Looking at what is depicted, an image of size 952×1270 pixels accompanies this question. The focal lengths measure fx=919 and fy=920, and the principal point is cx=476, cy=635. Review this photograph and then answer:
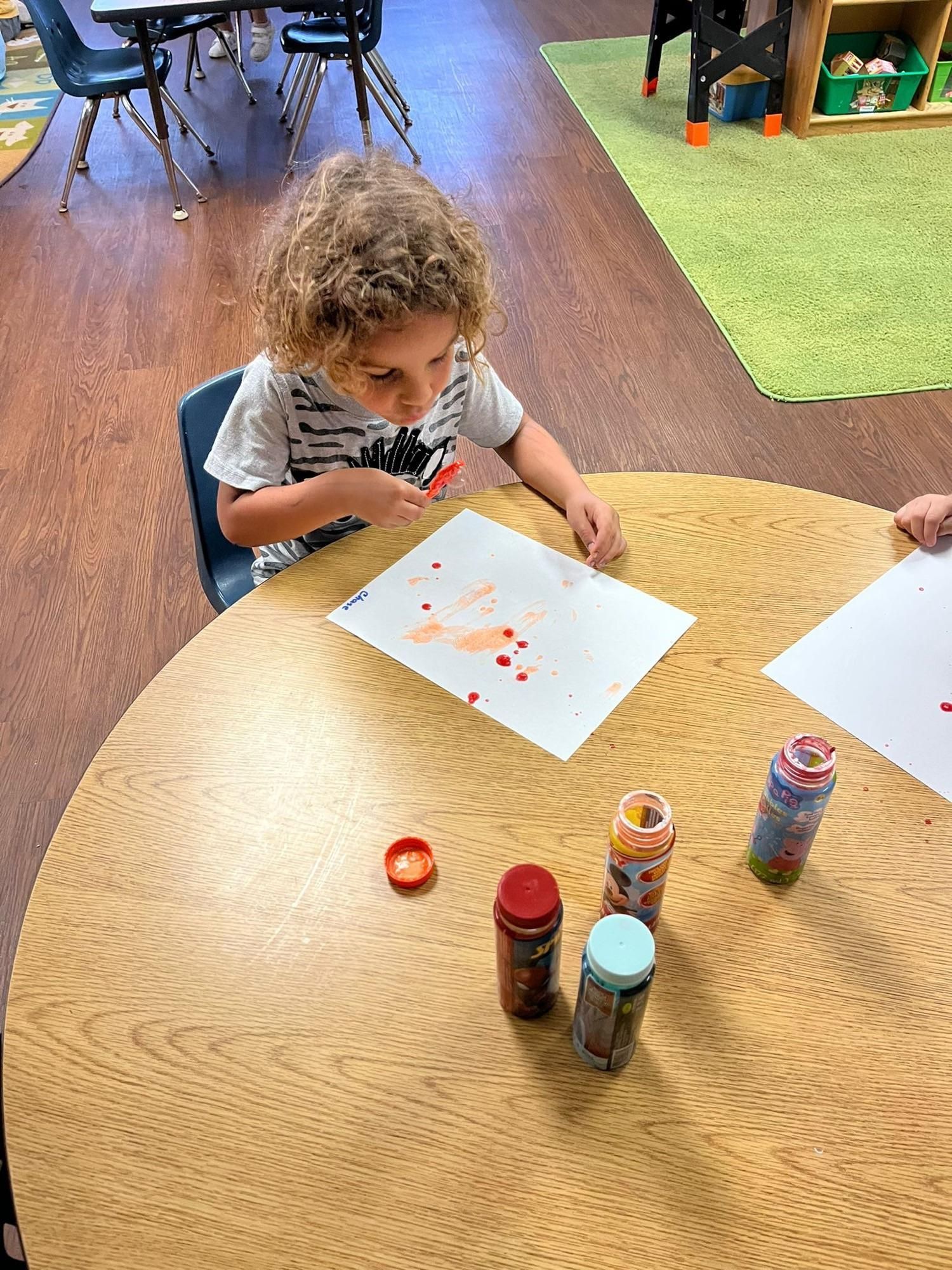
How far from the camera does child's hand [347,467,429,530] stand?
99 centimetres

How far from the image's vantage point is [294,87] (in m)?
3.62

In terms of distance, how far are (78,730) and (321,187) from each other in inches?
45.8

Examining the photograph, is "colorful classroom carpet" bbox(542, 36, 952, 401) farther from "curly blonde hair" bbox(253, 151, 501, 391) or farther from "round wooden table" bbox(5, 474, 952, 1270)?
"round wooden table" bbox(5, 474, 952, 1270)

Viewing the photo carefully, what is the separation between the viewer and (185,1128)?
62 centimetres

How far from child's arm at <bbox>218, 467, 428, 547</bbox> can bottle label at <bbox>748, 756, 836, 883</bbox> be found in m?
0.49

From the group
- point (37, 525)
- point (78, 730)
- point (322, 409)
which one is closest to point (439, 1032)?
point (322, 409)

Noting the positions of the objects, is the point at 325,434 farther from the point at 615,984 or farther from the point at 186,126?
the point at 186,126

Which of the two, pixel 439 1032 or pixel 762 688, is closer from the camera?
pixel 439 1032

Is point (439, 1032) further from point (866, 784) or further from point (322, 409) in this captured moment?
point (322, 409)

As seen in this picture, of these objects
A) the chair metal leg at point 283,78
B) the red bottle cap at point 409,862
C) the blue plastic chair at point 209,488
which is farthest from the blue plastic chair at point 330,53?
the red bottle cap at point 409,862

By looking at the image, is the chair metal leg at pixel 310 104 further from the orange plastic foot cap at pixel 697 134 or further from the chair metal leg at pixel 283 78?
the orange plastic foot cap at pixel 697 134

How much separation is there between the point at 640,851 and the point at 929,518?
0.59 meters

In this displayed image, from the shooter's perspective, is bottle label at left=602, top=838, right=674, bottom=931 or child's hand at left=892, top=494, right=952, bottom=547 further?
child's hand at left=892, top=494, right=952, bottom=547

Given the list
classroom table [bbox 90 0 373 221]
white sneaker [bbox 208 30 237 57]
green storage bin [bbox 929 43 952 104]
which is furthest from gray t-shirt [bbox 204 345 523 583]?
white sneaker [bbox 208 30 237 57]
